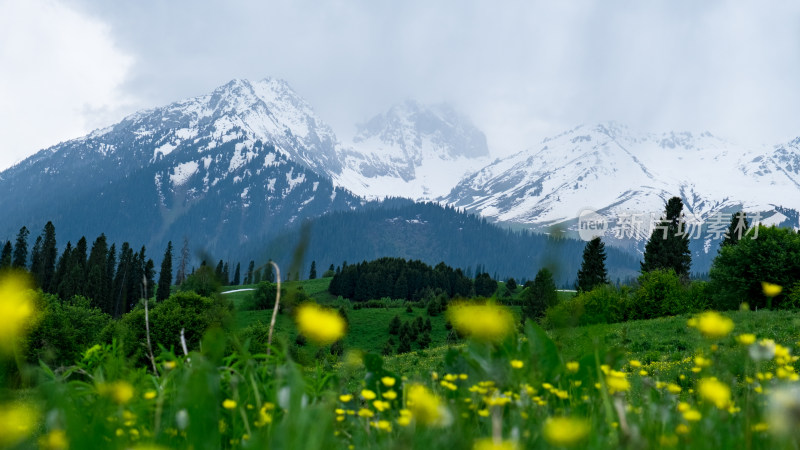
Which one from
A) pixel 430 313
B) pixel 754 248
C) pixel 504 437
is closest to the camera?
pixel 504 437

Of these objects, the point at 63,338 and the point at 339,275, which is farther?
the point at 339,275

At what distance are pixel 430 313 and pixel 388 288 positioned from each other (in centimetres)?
5037

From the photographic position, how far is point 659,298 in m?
60.9

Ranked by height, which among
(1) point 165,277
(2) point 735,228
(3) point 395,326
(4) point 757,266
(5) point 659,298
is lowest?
(3) point 395,326

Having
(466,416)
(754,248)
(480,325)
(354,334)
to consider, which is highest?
(754,248)

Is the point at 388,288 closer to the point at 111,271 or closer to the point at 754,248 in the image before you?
the point at 111,271

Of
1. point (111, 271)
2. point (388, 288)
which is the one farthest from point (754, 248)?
point (388, 288)

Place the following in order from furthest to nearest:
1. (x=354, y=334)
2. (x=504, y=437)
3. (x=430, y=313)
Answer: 1. (x=430, y=313)
2. (x=354, y=334)
3. (x=504, y=437)

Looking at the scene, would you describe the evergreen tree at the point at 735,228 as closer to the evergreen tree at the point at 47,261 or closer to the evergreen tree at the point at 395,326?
the evergreen tree at the point at 395,326

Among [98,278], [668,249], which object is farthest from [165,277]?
[668,249]

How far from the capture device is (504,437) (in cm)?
223

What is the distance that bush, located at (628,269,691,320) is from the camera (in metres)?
59.2

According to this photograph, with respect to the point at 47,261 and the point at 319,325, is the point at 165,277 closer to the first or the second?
the point at 47,261

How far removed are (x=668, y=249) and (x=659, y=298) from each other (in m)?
27.8
